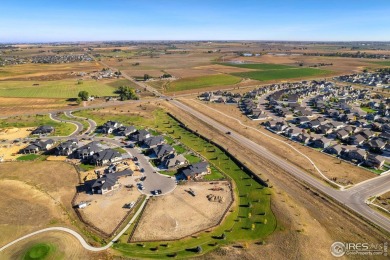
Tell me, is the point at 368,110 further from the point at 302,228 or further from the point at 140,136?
the point at 140,136

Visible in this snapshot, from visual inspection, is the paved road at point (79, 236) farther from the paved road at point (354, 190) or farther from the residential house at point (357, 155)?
the residential house at point (357, 155)

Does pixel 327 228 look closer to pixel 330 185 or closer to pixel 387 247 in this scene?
pixel 387 247

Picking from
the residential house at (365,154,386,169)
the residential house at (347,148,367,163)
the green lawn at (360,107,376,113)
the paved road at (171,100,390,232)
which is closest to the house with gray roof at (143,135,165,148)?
the paved road at (171,100,390,232)

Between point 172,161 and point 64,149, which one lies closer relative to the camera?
point 172,161

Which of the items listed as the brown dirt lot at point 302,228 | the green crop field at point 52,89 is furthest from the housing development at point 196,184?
the green crop field at point 52,89

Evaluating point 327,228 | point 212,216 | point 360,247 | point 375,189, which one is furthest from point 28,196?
point 375,189

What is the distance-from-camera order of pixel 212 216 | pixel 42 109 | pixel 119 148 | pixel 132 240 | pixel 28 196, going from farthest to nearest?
pixel 42 109 < pixel 119 148 < pixel 28 196 < pixel 212 216 < pixel 132 240

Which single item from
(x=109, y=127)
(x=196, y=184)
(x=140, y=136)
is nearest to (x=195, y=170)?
(x=196, y=184)
